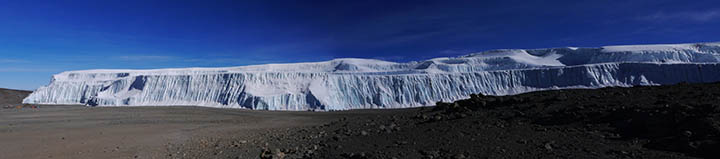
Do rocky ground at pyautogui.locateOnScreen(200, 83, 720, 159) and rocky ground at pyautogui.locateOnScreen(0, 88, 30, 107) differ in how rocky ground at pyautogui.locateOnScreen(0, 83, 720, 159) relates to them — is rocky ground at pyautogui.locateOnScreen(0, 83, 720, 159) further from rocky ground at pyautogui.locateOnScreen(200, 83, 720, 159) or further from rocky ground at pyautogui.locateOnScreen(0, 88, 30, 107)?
rocky ground at pyautogui.locateOnScreen(0, 88, 30, 107)

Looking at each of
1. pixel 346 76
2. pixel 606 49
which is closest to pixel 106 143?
pixel 346 76

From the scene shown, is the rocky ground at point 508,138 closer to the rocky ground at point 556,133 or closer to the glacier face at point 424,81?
the rocky ground at point 556,133

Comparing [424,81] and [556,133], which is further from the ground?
[424,81]

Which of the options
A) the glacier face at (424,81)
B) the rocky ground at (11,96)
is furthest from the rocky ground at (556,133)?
the rocky ground at (11,96)

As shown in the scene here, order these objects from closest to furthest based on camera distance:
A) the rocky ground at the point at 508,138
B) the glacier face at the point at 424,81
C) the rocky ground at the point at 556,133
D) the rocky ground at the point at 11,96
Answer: the rocky ground at the point at 556,133, the rocky ground at the point at 508,138, the glacier face at the point at 424,81, the rocky ground at the point at 11,96

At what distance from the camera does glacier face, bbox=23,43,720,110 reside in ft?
91.8

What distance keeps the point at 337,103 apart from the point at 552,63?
24.4 metres

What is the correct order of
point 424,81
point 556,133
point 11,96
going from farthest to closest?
point 11,96
point 424,81
point 556,133

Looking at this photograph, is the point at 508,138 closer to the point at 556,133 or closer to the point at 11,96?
the point at 556,133

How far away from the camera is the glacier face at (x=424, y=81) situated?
91.8 feet

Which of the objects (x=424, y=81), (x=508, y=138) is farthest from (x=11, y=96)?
(x=508, y=138)

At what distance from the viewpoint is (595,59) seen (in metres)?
35.6

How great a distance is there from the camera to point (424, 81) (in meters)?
31.0

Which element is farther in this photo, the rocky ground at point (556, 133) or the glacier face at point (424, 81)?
the glacier face at point (424, 81)
